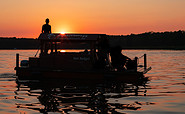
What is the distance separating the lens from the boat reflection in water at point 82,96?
1118cm

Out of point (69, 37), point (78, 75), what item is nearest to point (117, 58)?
point (78, 75)

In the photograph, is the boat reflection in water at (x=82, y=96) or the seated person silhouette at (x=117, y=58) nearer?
the boat reflection in water at (x=82, y=96)

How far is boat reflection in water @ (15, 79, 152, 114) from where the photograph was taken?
11.2 m

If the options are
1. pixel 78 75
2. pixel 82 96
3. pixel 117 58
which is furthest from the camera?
pixel 117 58

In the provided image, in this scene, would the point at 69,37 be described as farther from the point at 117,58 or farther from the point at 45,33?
the point at 117,58

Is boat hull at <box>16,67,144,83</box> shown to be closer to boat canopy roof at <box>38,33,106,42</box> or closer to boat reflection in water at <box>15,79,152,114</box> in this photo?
boat reflection in water at <box>15,79,152,114</box>

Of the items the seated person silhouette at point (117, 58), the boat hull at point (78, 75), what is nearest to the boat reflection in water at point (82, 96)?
the boat hull at point (78, 75)

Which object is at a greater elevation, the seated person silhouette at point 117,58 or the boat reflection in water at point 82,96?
the seated person silhouette at point 117,58

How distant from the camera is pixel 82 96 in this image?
14031 millimetres

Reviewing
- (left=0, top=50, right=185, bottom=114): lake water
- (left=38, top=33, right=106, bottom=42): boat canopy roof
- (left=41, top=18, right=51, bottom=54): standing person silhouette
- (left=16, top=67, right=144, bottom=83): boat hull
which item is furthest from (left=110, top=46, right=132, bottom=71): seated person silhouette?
(left=41, top=18, right=51, bottom=54): standing person silhouette

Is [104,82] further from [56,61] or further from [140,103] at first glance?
[140,103]

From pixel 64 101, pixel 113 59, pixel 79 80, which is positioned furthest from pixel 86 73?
pixel 64 101

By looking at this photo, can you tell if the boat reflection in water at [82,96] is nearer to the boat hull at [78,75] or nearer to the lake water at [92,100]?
the lake water at [92,100]

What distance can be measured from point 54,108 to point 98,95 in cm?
364
